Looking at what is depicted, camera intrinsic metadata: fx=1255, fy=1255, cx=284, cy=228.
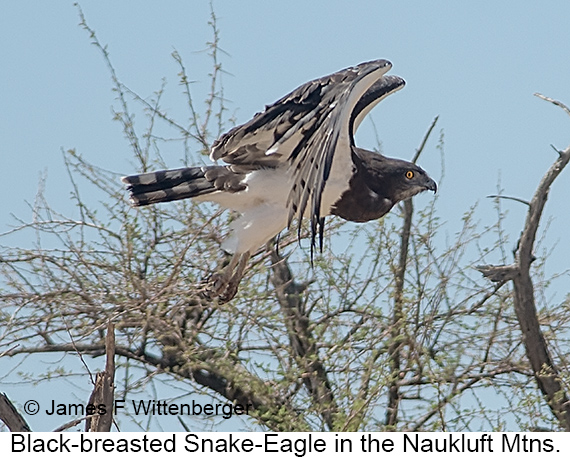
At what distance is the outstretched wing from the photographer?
19.2 feet

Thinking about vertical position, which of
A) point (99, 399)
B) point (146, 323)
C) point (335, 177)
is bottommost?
point (99, 399)

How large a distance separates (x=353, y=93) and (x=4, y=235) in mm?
2460

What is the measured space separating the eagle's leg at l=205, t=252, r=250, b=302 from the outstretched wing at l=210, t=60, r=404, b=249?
48cm

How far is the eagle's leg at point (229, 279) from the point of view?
22.7 feet

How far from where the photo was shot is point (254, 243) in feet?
22.4

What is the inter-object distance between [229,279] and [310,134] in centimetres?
124

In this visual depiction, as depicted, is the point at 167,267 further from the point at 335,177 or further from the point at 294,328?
the point at 335,177

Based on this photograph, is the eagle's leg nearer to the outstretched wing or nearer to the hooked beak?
the outstretched wing

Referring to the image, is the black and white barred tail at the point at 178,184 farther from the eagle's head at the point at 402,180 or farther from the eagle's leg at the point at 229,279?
the eagle's head at the point at 402,180

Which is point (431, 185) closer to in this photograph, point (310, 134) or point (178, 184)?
point (310, 134)

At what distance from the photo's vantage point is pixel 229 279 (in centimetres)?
692

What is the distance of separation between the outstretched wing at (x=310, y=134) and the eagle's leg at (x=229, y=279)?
0.48 meters
